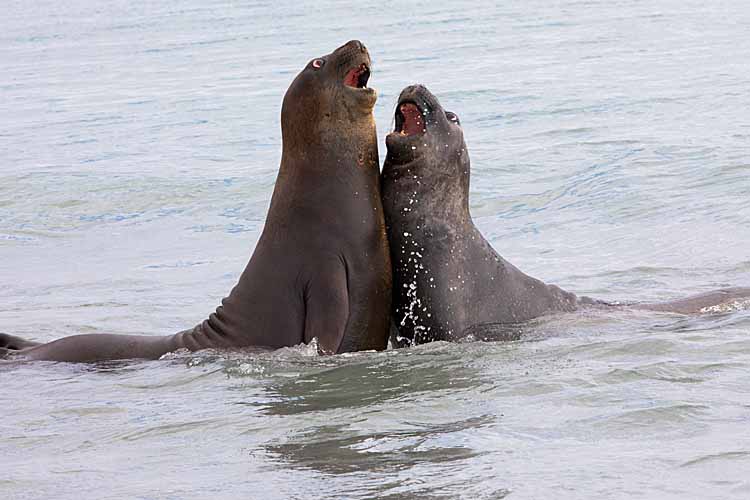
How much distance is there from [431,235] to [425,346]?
2.04 ft

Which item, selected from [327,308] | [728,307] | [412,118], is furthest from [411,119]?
[728,307]

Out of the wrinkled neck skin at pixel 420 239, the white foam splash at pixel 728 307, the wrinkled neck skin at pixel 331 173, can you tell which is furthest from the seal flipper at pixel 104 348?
the white foam splash at pixel 728 307

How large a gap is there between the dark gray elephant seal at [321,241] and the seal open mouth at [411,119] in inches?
6.9

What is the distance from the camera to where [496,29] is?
95.5 feet

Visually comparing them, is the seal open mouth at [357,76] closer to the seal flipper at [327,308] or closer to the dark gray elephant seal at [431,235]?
the dark gray elephant seal at [431,235]

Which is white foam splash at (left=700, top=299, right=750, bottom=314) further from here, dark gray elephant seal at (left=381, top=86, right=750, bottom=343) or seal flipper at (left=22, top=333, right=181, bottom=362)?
seal flipper at (left=22, top=333, right=181, bottom=362)

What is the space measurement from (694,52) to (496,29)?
744cm

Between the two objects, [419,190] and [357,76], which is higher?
[357,76]

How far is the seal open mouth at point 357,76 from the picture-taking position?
724cm

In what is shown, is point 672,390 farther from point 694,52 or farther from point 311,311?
point 694,52

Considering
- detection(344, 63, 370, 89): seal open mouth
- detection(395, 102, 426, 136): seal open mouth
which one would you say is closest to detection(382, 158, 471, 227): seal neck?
detection(395, 102, 426, 136): seal open mouth

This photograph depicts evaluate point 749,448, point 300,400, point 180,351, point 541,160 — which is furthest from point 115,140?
point 749,448

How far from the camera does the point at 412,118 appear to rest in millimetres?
7199

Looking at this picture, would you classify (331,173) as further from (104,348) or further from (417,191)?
(104,348)
